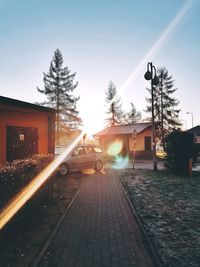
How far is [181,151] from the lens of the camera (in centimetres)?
1505

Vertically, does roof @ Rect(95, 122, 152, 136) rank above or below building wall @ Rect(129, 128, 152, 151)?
above

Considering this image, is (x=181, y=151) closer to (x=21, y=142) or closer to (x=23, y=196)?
(x=21, y=142)

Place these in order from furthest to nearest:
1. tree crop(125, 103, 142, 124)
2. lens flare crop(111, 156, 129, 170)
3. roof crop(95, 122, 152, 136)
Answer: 1. tree crop(125, 103, 142, 124)
2. roof crop(95, 122, 152, 136)
3. lens flare crop(111, 156, 129, 170)

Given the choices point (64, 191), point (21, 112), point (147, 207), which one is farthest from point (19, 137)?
point (147, 207)

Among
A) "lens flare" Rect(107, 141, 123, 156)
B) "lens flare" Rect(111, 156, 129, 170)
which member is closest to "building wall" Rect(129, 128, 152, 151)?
"lens flare" Rect(107, 141, 123, 156)

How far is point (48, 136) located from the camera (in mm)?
14344

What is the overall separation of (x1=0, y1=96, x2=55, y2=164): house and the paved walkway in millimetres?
4941

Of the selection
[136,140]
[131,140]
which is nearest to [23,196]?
[136,140]

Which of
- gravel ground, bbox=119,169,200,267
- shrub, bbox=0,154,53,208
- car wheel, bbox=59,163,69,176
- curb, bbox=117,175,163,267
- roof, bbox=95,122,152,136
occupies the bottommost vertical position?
gravel ground, bbox=119,169,200,267

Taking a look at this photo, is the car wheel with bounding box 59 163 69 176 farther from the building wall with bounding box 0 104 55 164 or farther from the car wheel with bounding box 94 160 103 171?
the car wheel with bounding box 94 160 103 171

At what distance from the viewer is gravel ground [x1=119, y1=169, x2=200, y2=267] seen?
4405 mm

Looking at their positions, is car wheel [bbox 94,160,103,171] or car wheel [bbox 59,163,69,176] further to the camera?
car wheel [bbox 94,160,103,171]

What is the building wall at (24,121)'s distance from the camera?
10.9 meters

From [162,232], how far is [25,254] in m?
2.95
